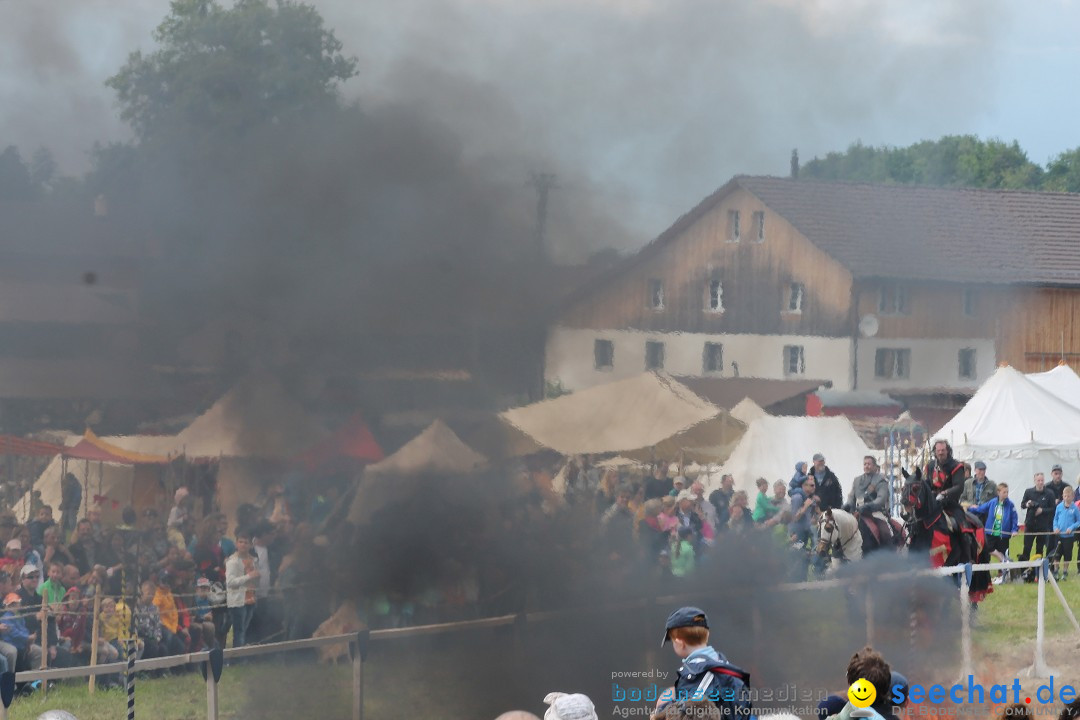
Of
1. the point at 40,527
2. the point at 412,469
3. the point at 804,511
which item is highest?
the point at 412,469

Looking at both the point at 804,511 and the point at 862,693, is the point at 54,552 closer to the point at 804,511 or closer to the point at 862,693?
the point at 804,511

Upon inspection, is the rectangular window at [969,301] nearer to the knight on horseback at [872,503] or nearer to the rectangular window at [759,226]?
the knight on horseback at [872,503]

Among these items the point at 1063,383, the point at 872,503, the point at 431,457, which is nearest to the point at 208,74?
the point at 431,457

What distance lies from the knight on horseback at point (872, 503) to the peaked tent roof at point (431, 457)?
5368 millimetres

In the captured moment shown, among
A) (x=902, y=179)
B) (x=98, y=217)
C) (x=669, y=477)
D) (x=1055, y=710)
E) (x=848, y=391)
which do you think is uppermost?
(x=902, y=179)

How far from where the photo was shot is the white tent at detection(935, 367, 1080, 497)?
865 inches

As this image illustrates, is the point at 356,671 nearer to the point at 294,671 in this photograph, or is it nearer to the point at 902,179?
the point at 294,671

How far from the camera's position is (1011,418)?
72.4 ft

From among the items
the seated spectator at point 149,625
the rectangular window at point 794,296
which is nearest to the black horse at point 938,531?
the rectangular window at point 794,296

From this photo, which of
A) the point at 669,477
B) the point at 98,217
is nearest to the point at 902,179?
the point at 669,477

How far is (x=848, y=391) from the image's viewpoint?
18.0m

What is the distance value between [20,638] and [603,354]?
22.4 ft

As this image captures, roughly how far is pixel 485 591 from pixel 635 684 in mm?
1857

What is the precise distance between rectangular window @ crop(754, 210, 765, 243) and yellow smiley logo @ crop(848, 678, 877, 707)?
38.9 feet
